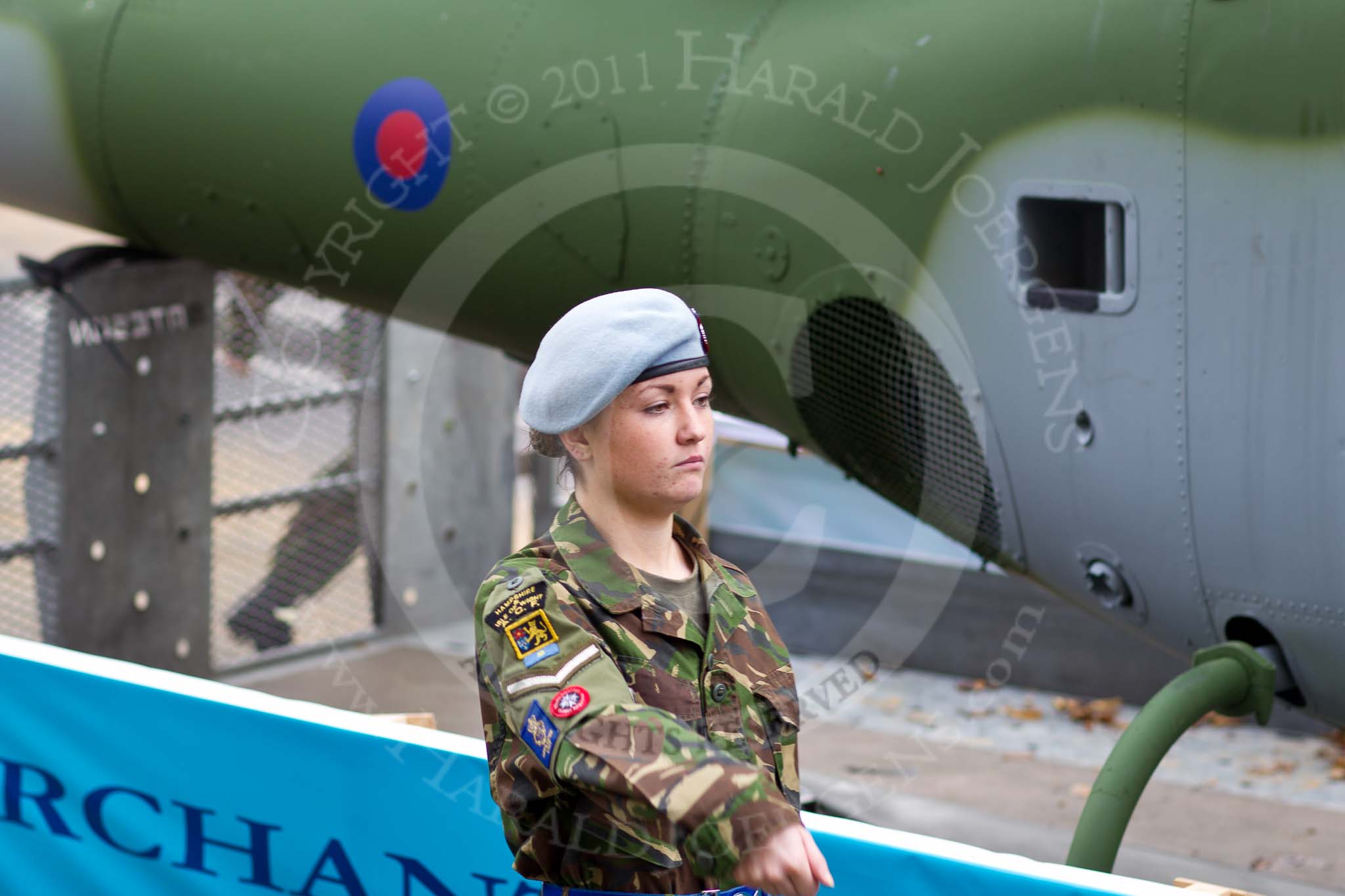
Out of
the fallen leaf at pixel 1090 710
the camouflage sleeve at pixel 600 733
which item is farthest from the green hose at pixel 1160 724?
the fallen leaf at pixel 1090 710

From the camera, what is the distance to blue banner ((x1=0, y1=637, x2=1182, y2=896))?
3082 millimetres

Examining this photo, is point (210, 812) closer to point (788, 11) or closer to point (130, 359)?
point (788, 11)

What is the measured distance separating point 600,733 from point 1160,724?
213 centimetres

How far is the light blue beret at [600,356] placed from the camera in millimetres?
1820

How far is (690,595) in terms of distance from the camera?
198 centimetres

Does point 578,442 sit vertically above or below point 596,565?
above

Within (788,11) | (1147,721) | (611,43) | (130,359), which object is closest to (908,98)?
(788,11)

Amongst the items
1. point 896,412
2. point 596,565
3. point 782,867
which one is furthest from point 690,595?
point 896,412

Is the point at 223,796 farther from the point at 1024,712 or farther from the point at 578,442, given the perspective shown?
the point at 1024,712

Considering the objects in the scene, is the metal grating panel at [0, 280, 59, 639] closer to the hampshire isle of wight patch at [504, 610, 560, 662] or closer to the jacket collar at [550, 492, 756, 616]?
the jacket collar at [550, 492, 756, 616]

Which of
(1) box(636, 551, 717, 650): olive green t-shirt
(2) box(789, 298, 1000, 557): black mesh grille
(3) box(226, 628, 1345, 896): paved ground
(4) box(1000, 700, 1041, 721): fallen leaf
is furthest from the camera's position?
(4) box(1000, 700, 1041, 721): fallen leaf

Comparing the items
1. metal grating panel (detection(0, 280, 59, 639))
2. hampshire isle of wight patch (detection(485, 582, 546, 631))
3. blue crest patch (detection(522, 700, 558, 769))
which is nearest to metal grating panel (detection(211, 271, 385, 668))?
metal grating panel (detection(0, 280, 59, 639))

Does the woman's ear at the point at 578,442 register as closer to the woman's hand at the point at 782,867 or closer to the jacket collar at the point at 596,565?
the jacket collar at the point at 596,565

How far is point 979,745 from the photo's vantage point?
648cm
